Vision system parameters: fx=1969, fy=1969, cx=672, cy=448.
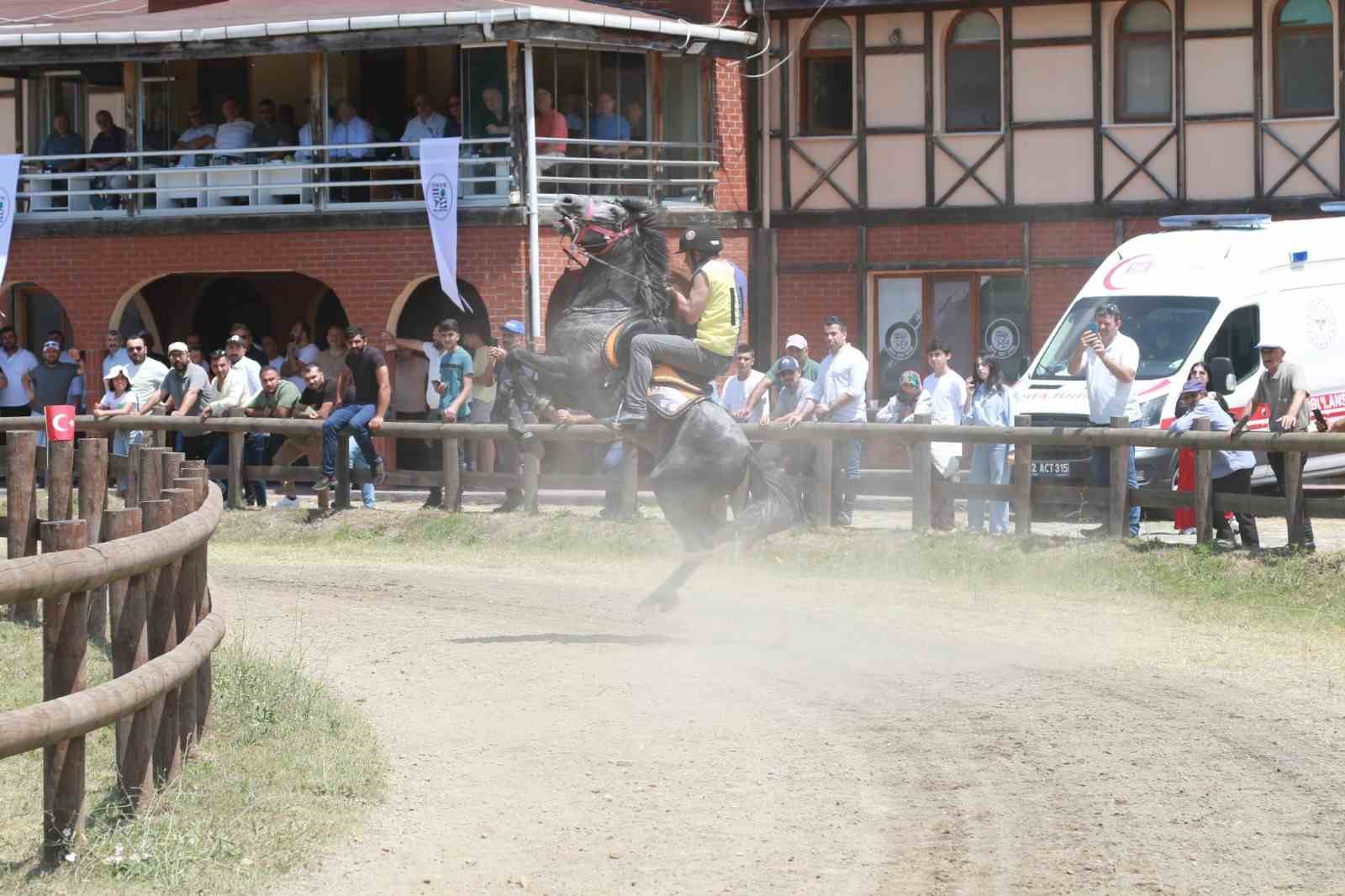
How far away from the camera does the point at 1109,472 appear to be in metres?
15.4

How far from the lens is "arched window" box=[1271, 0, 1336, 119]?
80.3 ft

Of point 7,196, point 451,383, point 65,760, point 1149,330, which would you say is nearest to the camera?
point 65,760

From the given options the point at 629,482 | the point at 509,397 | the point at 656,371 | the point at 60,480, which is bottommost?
the point at 629,482

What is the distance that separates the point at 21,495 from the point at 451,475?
6847 millimetres

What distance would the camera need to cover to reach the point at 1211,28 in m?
24.8

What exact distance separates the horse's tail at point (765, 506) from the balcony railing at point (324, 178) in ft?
39.4

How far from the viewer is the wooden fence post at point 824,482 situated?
16.1 metres

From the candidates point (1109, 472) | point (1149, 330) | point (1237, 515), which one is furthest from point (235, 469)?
point (1237, 515)

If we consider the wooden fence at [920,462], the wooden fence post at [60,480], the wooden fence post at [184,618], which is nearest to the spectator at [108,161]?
the wooden fence at [920,462]

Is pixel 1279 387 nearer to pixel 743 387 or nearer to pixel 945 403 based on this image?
pixel 945 403

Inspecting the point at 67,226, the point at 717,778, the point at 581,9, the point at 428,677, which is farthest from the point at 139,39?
the point at 717,778

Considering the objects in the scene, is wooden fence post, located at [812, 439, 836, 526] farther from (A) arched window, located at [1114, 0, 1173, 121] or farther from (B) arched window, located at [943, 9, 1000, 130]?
(A) arched window, located at [1114, 0, 1173, 121]

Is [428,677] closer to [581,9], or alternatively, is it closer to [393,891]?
[393,891]

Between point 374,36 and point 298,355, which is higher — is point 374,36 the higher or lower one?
the higher one
